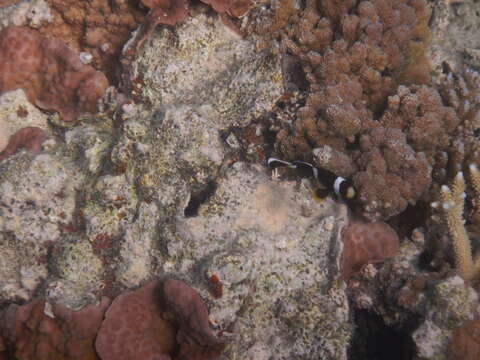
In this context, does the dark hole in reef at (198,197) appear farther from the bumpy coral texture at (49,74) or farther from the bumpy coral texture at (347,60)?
the bumpy coral texture at (49,74)

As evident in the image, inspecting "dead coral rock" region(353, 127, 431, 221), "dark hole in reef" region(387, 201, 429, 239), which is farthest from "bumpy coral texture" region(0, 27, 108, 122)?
"dark hole in reef" region(387, 201, 429, 239)

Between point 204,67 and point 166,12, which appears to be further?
point 204,67

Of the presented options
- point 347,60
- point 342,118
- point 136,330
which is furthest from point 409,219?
point 136,330

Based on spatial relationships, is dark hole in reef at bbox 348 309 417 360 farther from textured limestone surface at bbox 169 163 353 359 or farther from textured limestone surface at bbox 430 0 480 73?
textured limestone surface at bbox 430 0 480 73

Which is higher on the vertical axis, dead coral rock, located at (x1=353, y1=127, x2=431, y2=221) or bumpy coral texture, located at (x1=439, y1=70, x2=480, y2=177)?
bumpy coral texture, located at (x1=439, y1=70, x2=480, y2=177)

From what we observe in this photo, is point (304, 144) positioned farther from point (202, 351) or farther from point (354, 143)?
point (202, 351)

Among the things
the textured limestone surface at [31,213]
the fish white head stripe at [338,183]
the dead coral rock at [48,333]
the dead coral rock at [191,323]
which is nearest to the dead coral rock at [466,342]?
the fish white head stripe at [338,183]

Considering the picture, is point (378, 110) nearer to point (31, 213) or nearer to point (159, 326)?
point (159, 326)
